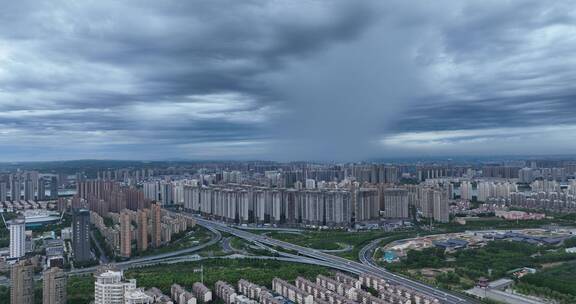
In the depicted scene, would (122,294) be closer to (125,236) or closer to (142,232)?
(125,236)

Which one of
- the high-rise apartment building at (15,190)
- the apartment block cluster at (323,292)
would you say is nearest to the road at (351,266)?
the apartment block cluster at (323,292)

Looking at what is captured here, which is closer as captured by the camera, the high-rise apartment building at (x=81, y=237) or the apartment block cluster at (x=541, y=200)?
the high-rise apartment building at (x=81, y=237)

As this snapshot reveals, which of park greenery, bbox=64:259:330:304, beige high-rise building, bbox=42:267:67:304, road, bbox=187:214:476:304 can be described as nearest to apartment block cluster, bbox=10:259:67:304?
beige high-rise building, bbox=42:267:67:304

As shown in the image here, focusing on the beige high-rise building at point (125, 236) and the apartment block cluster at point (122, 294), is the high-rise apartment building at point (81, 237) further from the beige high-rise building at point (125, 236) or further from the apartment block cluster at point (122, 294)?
the apartment block cluster at point (122, 294)

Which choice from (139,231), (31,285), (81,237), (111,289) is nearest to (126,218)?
(139,231)

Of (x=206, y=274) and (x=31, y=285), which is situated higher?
(x=31, y=285)

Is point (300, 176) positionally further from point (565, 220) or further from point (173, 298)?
point (173, 298)

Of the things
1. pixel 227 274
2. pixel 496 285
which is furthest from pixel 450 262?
pixel 227 274
